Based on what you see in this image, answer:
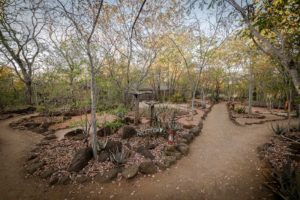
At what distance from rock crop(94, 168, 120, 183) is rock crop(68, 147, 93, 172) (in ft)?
2.26

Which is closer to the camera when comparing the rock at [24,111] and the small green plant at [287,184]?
the small green plant at [287,184]

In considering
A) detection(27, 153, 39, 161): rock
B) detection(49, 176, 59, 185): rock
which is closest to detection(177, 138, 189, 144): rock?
detection(49, 176, 59, 185): rock

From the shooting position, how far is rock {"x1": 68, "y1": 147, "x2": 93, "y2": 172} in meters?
4.23

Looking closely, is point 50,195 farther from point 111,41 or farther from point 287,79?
point 287,79

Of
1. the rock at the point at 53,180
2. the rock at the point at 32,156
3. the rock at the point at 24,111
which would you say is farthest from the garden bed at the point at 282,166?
the rock at the point at 24,111

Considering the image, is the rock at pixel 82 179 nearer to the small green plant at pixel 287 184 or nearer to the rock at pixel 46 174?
the rock at pixel 46 174

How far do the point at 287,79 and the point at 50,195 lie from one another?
10693mm

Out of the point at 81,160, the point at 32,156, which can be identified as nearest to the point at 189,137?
the point at 81,160

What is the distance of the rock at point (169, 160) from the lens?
15.0ft

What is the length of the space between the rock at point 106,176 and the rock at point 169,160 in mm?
1539

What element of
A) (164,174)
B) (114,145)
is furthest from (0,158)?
(164,174)

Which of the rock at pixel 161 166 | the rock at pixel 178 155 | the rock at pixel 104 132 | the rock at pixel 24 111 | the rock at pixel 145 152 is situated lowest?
the rock at pixel 161 166

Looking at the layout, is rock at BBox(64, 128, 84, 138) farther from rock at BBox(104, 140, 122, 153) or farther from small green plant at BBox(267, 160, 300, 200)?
small green plant at BBox(267, 160, 300, 200)

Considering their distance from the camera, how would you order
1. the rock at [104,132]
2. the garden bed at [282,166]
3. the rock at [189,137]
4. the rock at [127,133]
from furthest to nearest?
the rock at [104,132] < the rock at [127,133] < the rock at [189,137] < the garden bed at [282,166]
